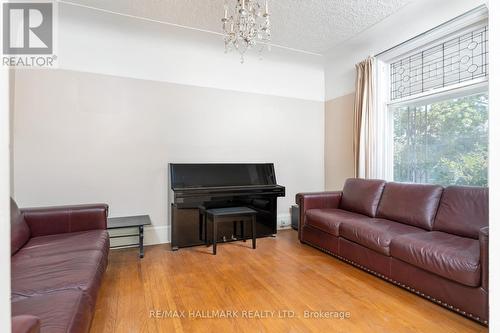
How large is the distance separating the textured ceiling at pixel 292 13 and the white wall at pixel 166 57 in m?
0.21

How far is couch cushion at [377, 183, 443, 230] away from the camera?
2.46 meters

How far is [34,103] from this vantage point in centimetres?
286

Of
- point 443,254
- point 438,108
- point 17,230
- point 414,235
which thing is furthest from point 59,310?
point 438,108

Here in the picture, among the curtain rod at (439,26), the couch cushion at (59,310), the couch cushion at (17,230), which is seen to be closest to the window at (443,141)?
the curtain rod at (439,26)

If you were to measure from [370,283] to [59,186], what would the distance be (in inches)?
133

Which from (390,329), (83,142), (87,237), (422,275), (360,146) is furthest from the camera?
(360,146)

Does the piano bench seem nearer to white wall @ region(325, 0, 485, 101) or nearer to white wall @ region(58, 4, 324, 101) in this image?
white wall @ region(58, 4, 324, 101)

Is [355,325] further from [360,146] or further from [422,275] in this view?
[360,146]

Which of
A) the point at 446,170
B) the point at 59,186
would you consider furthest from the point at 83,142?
the point at 446,170

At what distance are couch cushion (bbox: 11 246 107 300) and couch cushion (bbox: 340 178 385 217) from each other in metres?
2.68

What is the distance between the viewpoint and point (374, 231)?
92.3 inches

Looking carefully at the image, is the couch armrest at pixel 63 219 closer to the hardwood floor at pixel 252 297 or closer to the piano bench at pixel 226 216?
the hardwood floor at pixel 252 297

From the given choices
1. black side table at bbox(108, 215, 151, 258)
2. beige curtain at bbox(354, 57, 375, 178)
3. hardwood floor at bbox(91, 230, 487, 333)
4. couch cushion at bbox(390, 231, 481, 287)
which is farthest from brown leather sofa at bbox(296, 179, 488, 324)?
black side table at bbox(108, 215, 151, 258)

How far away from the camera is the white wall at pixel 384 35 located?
2655 mm
